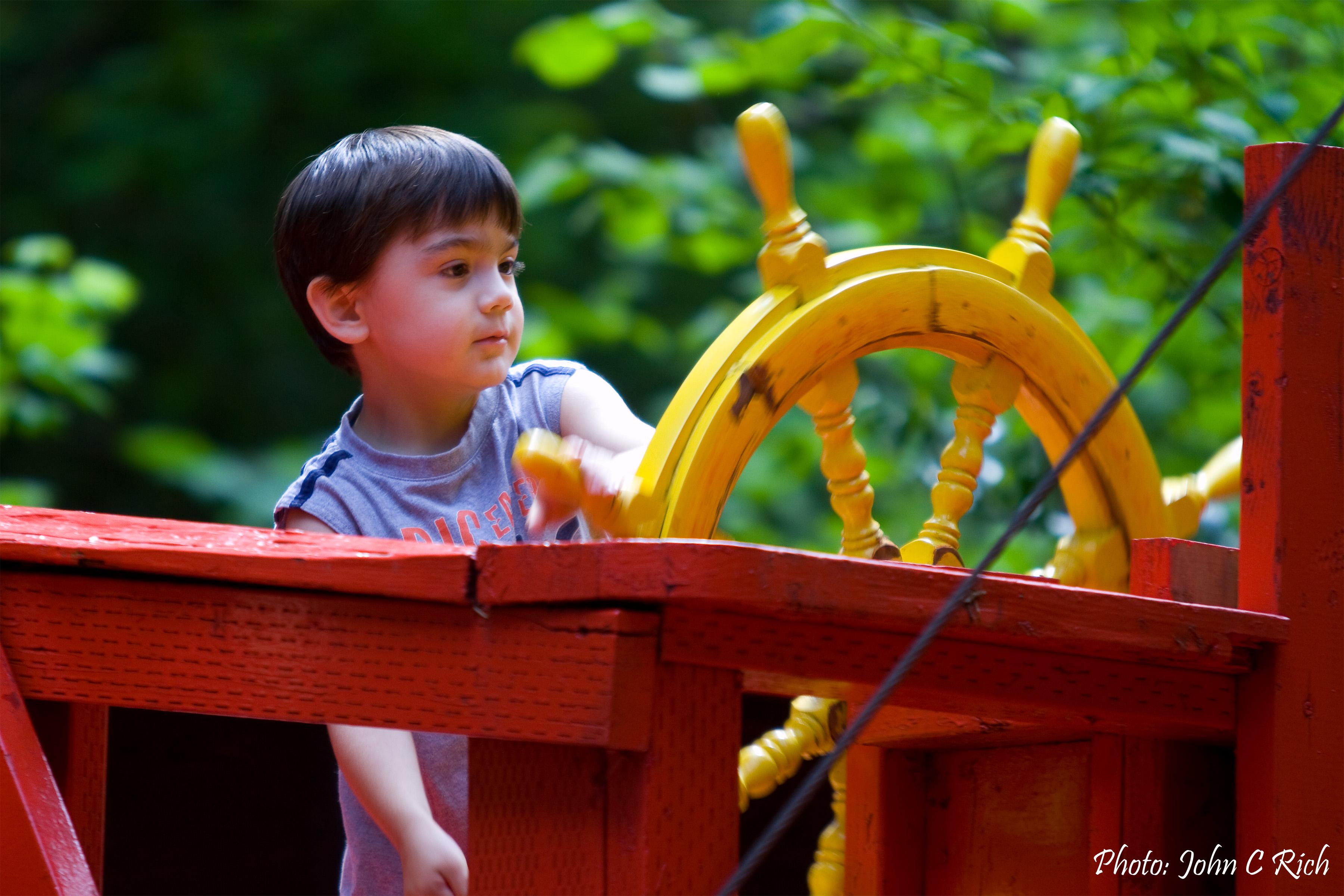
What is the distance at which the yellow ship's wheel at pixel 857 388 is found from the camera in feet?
3.60

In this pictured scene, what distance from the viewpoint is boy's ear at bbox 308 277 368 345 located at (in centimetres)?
150

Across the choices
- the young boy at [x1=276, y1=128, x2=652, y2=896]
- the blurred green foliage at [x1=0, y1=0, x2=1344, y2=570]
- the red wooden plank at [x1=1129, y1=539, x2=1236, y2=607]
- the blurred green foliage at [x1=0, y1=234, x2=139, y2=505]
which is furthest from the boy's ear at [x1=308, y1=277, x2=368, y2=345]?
the blurred green foliage at [x1=0, y1=234, x2=139, y2=505]

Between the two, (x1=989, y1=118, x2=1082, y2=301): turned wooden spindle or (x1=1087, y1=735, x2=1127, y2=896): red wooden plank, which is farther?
(x1=989, y1=118, x2=1082, y2=301): turned wooden spindle

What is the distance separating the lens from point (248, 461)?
5695 millimetres

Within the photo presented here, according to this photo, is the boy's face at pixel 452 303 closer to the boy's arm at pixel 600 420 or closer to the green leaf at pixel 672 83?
the boy's arm at pixel 600 420

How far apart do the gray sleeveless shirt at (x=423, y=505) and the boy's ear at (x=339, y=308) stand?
0.30 feet

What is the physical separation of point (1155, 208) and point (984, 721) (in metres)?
2.16

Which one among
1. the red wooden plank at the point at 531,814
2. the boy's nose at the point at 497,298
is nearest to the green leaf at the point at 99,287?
the boy's nose at the point at 497,298

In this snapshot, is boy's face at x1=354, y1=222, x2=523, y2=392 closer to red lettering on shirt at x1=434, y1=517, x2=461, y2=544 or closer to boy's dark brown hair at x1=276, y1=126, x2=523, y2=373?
boy's dark brown hair at x1=276, y1=126, x2=523, y2=373

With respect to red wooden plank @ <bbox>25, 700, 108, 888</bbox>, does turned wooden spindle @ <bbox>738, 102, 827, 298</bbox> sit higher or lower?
higher

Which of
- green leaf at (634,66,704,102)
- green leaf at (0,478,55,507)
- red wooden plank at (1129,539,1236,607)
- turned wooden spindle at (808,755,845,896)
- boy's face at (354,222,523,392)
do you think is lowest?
turned wooden spindle at (808,755,845,896)

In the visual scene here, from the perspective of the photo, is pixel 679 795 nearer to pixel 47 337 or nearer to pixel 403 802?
pixel 403 802

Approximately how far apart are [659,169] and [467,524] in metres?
2.03

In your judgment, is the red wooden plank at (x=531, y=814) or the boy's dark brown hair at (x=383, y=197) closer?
the red wooden plank at (x=531, y=814)
